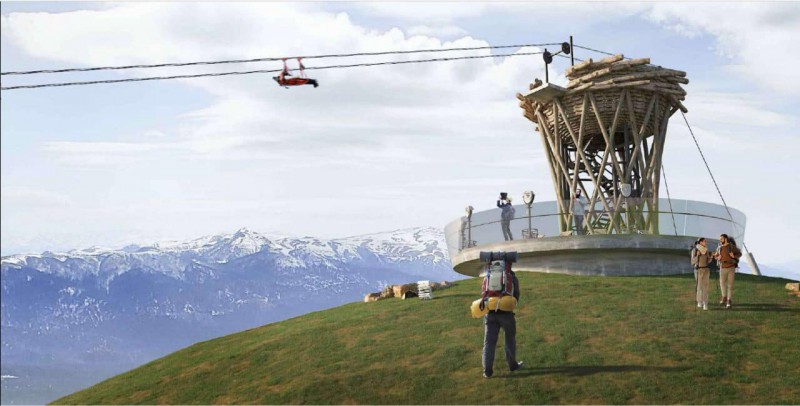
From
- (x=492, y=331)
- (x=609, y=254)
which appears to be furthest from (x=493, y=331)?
(x=609, y=254)

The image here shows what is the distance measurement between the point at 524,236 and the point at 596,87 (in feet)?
25.0

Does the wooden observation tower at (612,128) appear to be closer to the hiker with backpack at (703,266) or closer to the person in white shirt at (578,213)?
the person in white shirt at (578,213)

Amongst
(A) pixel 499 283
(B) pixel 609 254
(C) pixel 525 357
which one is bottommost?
(C) pixel 525 357

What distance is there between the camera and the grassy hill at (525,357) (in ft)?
80.7

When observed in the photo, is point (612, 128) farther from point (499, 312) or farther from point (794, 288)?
point (499, 312)

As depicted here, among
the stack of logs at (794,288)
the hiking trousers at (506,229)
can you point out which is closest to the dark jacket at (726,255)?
the stack of logs at (794,288)

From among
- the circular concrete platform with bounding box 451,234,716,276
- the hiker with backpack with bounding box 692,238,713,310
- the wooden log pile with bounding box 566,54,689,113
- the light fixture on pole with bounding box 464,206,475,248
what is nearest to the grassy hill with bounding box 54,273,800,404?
the hiker with backpack with bounding box 692,238,713,310

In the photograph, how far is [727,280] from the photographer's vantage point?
32875 mm

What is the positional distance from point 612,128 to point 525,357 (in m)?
20.6

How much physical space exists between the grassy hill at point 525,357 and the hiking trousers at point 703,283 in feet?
1.61

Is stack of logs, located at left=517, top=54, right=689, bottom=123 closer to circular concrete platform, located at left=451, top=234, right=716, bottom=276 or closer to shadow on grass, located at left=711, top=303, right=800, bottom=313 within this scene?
circular concrete platform, located at left=451, top=234, right=716, bottom=276

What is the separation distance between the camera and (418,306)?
35.4m

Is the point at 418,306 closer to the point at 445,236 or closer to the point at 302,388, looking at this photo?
the point at 302,388

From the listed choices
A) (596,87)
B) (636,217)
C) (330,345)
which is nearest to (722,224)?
(636,217)
